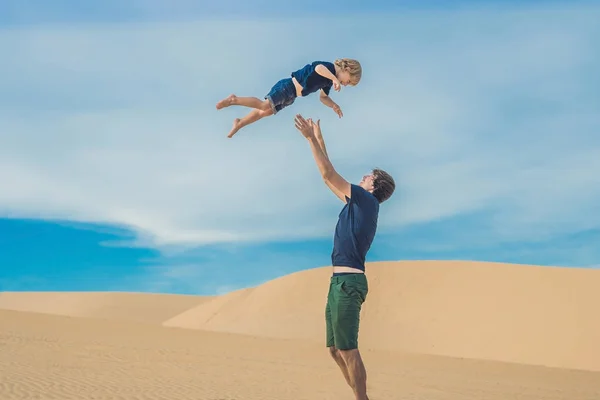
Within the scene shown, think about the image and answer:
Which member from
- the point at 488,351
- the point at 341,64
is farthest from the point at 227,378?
the point at 488,351

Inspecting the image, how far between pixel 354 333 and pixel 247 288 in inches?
1558

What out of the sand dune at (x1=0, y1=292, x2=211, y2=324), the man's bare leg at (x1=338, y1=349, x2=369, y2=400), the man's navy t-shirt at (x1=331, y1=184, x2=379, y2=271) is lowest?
the man's bare leg at (x1=338, y1=349, x2=369, y2=400)

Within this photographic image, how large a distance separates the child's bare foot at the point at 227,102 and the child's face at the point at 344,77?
1197 mm

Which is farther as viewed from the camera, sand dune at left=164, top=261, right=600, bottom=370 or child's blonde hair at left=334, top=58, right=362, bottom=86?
sand dune at left=164, top=261, right=600, bottom=370

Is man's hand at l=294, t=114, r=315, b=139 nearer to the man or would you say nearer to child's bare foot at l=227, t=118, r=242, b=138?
the man

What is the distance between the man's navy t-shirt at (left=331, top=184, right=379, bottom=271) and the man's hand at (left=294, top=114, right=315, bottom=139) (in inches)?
27.2

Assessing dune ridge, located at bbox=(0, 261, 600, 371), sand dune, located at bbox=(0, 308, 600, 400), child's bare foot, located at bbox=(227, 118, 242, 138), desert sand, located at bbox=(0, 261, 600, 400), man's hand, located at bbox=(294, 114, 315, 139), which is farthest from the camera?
dune ridge, located at bbox=(0, 261, 600, 371)

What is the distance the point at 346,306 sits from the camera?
23.4ft

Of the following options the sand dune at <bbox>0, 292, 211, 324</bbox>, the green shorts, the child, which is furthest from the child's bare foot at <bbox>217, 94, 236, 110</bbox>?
the sand dune at <bbox>0, 292, 211, 324</bbox>

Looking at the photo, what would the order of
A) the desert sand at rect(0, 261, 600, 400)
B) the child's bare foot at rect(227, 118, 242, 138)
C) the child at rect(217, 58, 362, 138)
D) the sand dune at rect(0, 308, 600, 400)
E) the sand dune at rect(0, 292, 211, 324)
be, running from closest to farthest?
1. the child at rect(217, 58, 362, 138)
2. the child's bare foot at rect(227, 118, 242, 138)
3. the sand dune at rect(0, 308, 600, 400)
4. the desert sand at rect(0, 261, 600, 400)
5. the sand dune at rect(0, 292, 211, 324)

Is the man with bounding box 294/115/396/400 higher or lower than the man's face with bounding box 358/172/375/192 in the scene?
lower

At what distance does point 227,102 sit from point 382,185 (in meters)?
1.92

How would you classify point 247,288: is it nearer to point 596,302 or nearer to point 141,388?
point 596,302

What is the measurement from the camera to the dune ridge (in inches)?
1170
